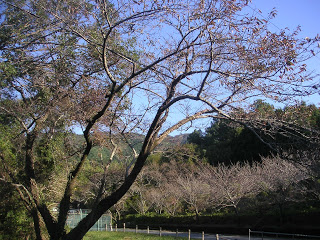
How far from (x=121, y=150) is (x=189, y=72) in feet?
15.3

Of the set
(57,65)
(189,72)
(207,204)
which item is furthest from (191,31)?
(207,204)

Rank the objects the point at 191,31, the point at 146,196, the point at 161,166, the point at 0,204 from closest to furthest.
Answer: the point at 191,31, the point at 0,204, the point at 146,196, the point at 161,166

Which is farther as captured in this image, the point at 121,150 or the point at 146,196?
the point at 146,196

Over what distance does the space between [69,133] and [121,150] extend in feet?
5.88

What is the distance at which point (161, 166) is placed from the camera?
36.9 meters

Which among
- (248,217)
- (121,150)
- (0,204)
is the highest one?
(121,150)

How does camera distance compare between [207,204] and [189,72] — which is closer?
[189,72]

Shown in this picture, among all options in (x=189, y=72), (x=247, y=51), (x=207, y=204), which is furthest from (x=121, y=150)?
(x=207, y=204)

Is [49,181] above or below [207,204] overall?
above

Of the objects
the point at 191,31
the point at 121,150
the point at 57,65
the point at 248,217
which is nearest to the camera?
the point at 191,31

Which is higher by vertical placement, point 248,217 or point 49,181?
point 49,181

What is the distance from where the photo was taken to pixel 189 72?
20.1ft

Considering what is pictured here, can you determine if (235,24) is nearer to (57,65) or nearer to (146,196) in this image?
(57,65)

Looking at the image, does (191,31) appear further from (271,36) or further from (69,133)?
(69,133)
